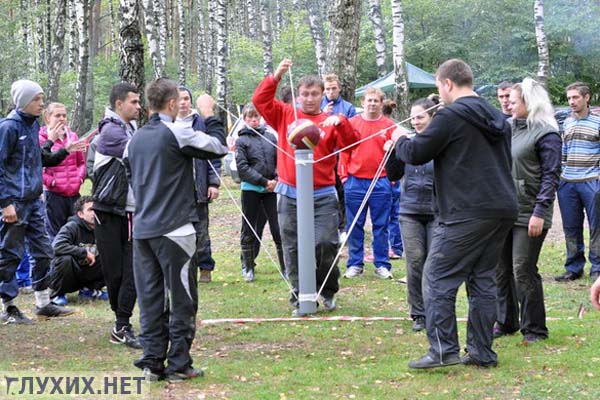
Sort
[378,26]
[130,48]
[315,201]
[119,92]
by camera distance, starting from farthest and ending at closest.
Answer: [378,26] < [130,48] < [315,201] < [119,92]

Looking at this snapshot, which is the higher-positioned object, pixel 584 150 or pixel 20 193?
pixel 584 150

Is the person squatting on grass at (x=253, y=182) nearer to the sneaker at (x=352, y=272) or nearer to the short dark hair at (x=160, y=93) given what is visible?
the sneaker at (x=352, y=272)

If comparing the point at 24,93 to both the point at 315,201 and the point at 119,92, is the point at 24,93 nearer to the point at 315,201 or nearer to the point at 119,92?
the point at 119,92

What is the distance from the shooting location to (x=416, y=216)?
23.1 feet

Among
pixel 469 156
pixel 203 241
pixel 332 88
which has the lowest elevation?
pixel 203 241

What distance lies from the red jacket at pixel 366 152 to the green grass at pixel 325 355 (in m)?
1.61

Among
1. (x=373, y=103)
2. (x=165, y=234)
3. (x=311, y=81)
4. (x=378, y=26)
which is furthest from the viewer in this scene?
(x=378, y=26)

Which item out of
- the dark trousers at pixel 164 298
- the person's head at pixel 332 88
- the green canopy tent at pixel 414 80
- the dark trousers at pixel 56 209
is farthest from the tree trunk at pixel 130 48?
the green canopy tent at pixel 414 80

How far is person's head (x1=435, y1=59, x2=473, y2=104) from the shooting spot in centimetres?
579

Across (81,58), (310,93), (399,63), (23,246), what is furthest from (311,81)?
(81,58)

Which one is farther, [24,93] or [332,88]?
[332,88]

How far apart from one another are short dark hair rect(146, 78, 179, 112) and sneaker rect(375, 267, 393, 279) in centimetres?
478

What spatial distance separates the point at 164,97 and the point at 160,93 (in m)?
0.04

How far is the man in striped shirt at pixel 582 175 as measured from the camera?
976cm
